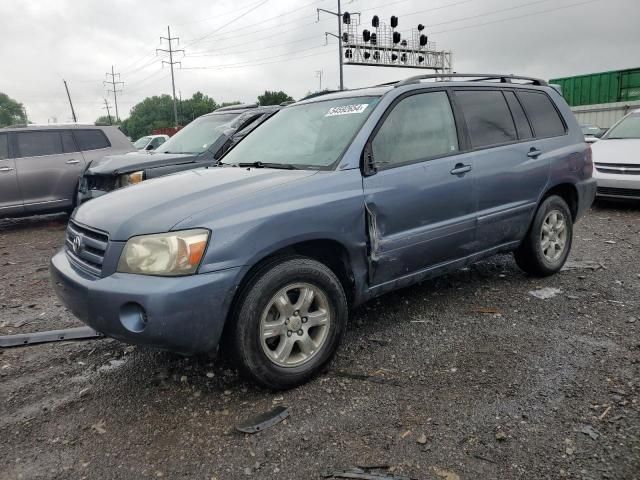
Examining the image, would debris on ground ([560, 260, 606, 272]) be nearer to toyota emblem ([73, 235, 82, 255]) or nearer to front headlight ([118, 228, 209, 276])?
front headlight ([118, 228, 209, 276])

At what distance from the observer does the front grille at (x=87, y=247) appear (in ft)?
9.45

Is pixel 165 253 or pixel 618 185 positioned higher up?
pixel 165 253

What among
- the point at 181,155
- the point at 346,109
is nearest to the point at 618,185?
the point at 346,109

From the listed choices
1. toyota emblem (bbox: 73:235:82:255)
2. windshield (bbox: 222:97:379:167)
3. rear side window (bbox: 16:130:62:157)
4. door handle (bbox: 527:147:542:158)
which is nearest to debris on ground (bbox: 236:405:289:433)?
toyota emblem (bbox: 73:235:82:255)

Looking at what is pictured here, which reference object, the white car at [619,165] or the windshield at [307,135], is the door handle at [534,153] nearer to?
the windshield at [307,135]

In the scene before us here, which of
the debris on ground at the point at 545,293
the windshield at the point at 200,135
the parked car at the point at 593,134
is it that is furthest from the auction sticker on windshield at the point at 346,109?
the parked car at the point at 593,134

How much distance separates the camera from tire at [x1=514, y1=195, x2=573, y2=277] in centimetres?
464

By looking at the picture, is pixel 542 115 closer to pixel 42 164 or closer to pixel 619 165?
pixel 619 165

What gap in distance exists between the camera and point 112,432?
2.73 m

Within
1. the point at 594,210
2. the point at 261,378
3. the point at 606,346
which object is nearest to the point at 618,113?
the point at 594,210

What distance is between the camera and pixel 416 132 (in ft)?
12.3

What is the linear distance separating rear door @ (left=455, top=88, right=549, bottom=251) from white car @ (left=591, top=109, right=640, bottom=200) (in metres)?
4.45

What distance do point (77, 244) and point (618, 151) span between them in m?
8.63

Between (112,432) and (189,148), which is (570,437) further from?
(189,148)
